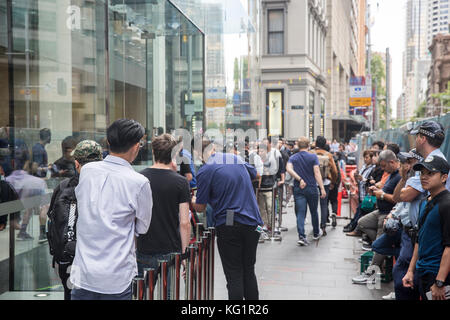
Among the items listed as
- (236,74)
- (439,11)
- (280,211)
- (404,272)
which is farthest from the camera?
(439,11)

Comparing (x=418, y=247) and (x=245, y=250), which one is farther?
(x=245, y=250)

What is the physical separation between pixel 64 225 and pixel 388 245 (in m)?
4.42

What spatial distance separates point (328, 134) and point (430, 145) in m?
41.2

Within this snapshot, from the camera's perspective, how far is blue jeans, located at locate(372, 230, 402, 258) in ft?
21.5

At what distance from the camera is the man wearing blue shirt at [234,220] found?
16.8 ft

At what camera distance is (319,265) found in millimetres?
8297

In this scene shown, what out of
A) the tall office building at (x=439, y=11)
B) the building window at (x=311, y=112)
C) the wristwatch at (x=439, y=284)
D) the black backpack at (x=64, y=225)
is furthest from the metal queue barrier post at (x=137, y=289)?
the building window at (x=311, y=112)

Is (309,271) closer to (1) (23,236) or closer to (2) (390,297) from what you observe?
(2) (390,297)

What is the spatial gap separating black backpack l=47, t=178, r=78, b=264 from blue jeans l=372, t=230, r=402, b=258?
427 centimetres

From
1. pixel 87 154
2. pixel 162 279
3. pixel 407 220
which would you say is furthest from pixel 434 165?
pixel 87 154

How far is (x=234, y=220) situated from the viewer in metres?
5.11

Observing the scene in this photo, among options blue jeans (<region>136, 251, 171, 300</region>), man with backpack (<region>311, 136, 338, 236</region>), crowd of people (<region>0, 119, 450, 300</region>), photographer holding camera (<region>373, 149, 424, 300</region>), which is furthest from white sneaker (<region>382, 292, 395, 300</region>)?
man with backpack (<region>311, 136, 338, 236</region>)
